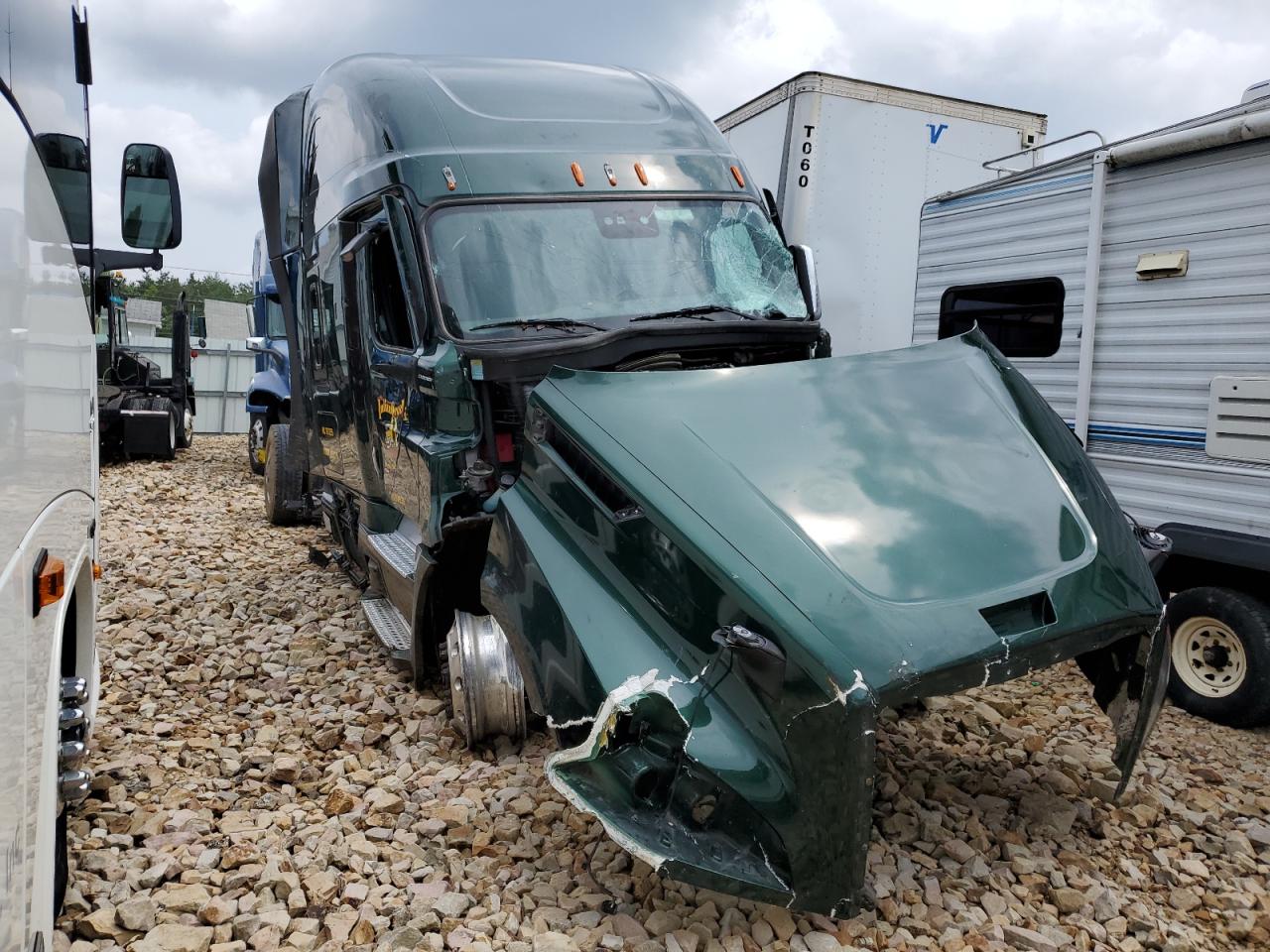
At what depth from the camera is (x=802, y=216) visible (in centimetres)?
862

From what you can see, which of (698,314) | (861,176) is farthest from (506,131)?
(861,176)

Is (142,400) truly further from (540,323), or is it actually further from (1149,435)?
(1149,435)

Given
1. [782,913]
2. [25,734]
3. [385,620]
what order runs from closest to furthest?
[25,734] < [782,913] < [385,620]

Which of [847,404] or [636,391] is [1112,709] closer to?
[847,404]

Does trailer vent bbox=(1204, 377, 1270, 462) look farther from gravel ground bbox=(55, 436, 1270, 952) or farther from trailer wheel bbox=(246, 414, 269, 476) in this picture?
trailer wheel bbox=(246, 414, 269, 476)

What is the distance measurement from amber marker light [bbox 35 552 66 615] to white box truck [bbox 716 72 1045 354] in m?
7.29

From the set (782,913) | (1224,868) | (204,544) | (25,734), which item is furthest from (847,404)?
(204,544)

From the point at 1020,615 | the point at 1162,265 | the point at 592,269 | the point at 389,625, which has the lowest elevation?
the point at 389,625

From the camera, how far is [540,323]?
4152 mm

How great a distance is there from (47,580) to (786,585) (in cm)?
181

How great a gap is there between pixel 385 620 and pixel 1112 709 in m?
3.48

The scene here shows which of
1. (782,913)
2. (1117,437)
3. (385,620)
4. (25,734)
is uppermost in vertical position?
(1117,437)

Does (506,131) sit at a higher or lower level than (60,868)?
higher

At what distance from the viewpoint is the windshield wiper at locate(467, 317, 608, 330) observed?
414 cm
